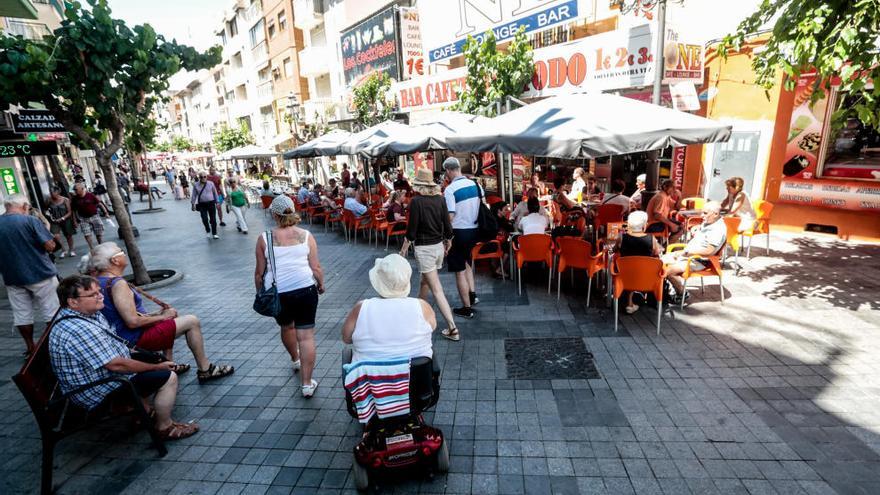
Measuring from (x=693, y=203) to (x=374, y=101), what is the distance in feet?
45.1

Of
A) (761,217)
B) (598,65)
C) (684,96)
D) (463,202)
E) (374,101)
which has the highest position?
(374,101)

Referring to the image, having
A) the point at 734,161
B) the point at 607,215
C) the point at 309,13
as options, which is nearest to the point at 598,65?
the point at 734,161

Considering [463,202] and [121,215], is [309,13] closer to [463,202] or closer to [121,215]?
[121,215]

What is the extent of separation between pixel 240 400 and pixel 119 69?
541 cm

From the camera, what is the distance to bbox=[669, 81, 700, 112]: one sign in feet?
27.9

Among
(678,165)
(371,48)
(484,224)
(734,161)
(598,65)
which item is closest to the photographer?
(484,224)

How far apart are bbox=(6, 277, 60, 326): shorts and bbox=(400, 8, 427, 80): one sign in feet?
47.5

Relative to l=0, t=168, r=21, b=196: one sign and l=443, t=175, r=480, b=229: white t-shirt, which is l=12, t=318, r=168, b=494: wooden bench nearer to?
l=443, t=175, r=480, b=229: white t-shirt

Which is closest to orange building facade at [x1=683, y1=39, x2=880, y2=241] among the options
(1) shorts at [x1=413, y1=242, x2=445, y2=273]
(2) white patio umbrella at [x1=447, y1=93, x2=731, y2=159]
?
(2) white patio umbrella at [x1=447, y1=93, x2=731, y2=159]

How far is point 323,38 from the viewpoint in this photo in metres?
26.9

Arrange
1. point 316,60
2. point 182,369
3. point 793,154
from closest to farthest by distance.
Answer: point 182,369 → point 793,154 → point 316,60

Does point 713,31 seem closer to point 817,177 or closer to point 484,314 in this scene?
point 817,177

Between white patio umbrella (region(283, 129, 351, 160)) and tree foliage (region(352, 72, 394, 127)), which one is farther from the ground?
A: tree foliage (region(352, 72, 394, 127))

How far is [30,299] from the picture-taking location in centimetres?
503
